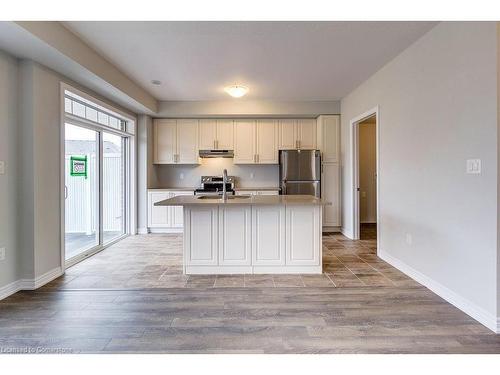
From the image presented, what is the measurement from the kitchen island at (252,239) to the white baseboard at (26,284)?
1430 millimetres

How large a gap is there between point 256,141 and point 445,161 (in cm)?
377

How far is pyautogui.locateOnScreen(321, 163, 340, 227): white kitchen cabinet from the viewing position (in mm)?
5621

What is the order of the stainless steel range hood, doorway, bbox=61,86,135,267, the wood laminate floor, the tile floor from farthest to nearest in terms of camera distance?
the stainless steel range hood → doorway, bbox=61,86,135,267 → the tile floor → the wood laminate floor

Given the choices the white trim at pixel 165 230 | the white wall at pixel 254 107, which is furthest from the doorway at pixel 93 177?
the white wall at pixel 254 107

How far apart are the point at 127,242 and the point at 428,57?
4.95m

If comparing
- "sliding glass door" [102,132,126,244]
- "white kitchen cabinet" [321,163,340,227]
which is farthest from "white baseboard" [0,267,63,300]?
"white kitchen cabinet" [321,163,340,227]

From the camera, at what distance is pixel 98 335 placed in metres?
2.06

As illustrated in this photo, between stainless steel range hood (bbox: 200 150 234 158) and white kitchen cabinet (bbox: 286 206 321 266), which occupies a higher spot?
stainless steel range hood (bbox: 200 150 234 158)

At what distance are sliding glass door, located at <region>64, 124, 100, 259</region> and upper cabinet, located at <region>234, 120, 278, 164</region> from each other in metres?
2.63

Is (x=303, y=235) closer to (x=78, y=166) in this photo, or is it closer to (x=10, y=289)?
(x=10, y=289)

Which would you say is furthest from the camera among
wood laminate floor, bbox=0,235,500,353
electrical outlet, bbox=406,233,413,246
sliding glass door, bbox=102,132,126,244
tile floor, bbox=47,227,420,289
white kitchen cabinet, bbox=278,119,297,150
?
white kitchen cabinet, bbox=278,119,297,150

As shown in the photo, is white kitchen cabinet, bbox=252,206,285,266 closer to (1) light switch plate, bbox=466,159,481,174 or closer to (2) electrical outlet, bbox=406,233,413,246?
(2) electrical outlet, bbox=406,233,413,246

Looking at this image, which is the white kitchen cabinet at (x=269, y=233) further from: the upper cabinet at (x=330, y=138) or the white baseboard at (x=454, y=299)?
the upper cabinet at (x=330, y=138)

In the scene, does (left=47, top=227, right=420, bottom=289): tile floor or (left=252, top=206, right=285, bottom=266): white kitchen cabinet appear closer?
(left=47, top=227, right=420, bottom=289): tile floor
